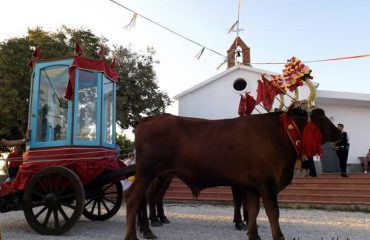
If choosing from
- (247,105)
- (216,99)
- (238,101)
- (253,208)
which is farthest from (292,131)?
(216,99)

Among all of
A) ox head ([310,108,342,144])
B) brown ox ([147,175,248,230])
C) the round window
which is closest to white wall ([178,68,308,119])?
the round window

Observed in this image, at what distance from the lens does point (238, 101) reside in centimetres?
1788

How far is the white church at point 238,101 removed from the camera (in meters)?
17.2

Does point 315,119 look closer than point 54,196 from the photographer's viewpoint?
Yes

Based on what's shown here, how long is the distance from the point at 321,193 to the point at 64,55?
13.1 metres

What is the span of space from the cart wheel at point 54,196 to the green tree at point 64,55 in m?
11.1

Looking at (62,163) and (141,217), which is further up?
(62,163)

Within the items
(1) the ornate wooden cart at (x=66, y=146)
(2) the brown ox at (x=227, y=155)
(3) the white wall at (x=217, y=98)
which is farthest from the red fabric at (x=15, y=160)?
(3) the white wall at (x=217, y=98)

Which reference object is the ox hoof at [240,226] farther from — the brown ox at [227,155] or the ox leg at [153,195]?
the brown ox at [227,155]

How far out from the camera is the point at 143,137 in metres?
5.37

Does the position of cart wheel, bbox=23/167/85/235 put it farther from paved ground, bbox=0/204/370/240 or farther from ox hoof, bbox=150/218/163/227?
ox hoof, bbox=150/218/163/227

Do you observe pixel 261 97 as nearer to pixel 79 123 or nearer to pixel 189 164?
pixel 189 164

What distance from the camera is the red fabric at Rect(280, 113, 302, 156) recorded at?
4.78 m

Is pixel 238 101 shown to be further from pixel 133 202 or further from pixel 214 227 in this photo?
pixel 133 202
